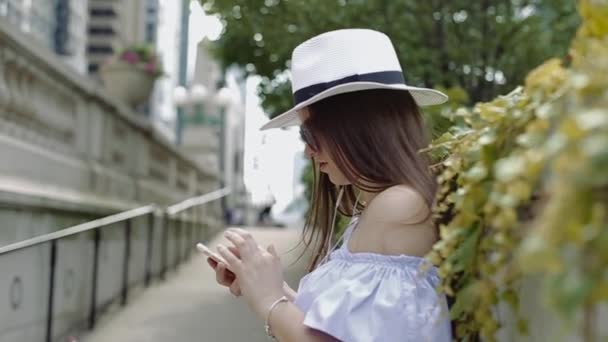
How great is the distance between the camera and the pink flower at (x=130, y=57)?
1265cm

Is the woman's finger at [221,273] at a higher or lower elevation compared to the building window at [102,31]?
lower

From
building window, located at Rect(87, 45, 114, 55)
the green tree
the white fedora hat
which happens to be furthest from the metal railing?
building window, located at Rect(87, 45, 114, 55)

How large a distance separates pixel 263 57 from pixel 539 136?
28.4 ft

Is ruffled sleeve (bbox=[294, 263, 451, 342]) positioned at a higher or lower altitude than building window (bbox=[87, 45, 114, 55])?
lower

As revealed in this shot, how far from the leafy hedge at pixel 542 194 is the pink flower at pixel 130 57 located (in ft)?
37.4

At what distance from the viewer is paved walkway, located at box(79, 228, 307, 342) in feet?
23.5

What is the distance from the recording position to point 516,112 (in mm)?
1388

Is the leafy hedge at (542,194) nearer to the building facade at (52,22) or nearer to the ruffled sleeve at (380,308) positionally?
the ruffled sleeve at (380,308)

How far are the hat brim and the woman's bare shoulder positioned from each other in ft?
0.79

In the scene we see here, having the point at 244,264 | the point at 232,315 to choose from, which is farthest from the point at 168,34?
the point at 244,264

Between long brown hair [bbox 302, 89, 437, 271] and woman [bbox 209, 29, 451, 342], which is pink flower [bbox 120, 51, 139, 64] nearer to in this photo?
woman [bbox 209, 29, 451, 342]

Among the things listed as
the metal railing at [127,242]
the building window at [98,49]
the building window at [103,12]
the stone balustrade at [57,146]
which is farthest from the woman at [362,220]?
the building window at [98,49]

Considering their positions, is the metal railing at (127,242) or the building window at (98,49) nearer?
the metal railing at (127,242)

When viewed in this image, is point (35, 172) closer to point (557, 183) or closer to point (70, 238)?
point (70, 238)
